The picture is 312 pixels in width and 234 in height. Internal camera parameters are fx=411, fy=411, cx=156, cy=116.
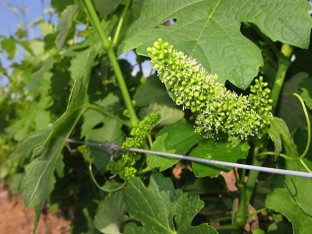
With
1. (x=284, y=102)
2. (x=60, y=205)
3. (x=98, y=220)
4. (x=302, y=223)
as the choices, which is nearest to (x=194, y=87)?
(x=302, y=223)

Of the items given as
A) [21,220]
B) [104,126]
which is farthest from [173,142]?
[21,220]

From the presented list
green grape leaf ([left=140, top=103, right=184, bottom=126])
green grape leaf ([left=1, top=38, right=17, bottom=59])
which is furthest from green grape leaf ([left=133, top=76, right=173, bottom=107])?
green grape leaf ([left=1, top=38, right=17, bottom=59])

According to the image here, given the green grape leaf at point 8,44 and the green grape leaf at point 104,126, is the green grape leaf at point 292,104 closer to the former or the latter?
the green grape leaf at point 104,126

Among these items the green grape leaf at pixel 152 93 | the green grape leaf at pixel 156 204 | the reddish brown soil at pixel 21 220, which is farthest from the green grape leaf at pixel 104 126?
the reddish brown soil at pixel 21 220

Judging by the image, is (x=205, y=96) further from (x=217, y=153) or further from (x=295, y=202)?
(x=295, y=202)

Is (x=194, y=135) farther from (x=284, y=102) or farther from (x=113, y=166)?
(x=284, y=102)

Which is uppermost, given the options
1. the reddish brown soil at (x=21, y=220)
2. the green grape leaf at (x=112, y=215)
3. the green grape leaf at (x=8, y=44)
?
the green grape leaf at (x=8, y=44)

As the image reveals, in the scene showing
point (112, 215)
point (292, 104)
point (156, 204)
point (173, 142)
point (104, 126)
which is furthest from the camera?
point (104, 126)
